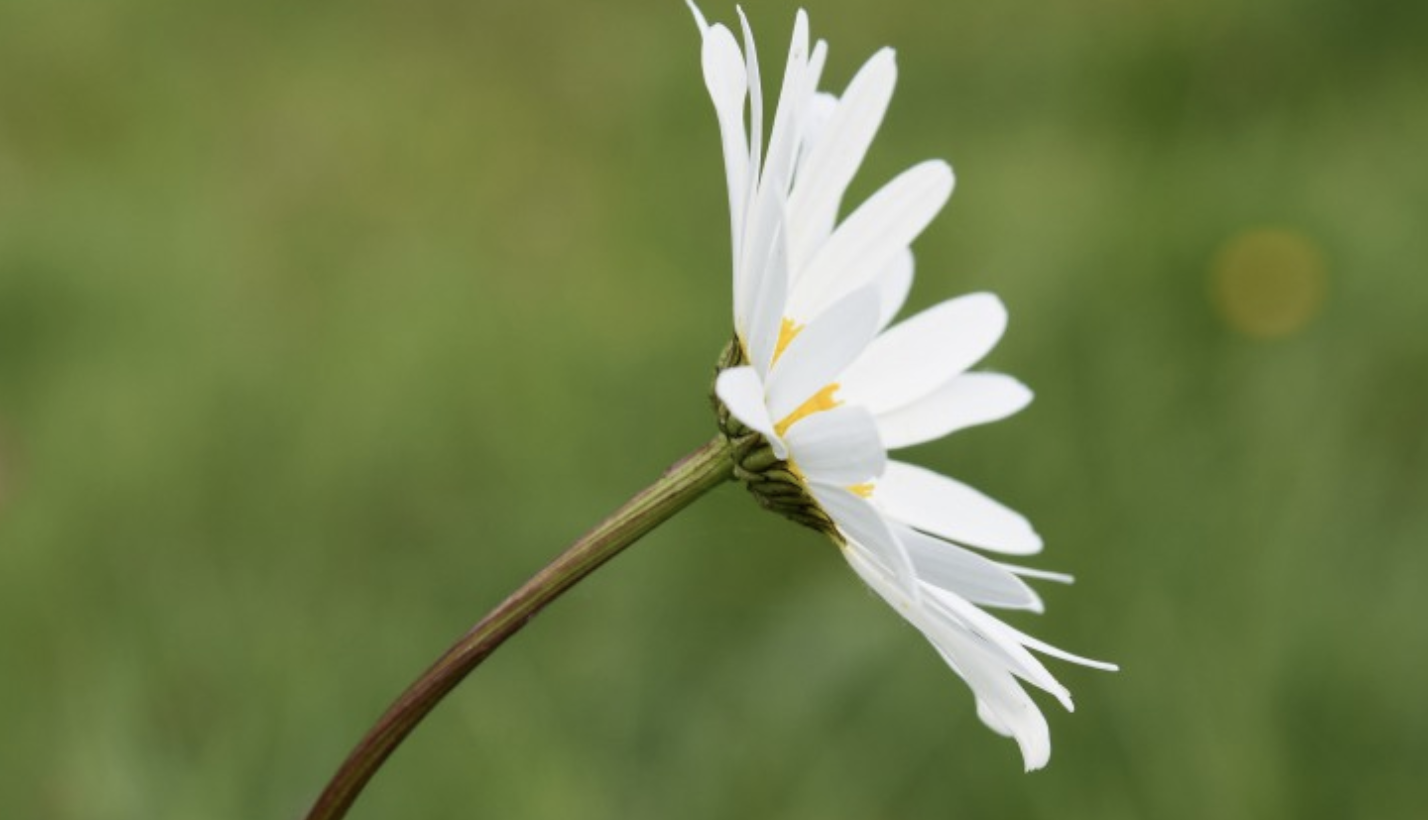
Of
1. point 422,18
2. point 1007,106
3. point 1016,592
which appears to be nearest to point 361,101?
point 422,18

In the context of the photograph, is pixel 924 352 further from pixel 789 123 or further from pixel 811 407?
pixel 789 123

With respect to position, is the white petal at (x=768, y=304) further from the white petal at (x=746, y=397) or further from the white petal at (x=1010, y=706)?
the white petal at (x=1010, y=706)

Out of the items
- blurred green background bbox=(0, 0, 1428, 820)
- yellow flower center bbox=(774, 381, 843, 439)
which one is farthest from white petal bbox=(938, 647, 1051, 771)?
blurred green background bbox=(0, 0, 1428, 820)

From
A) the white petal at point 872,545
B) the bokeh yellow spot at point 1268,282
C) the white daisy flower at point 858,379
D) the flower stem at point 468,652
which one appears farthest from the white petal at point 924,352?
the bokeh yellow spot at point 1268,282

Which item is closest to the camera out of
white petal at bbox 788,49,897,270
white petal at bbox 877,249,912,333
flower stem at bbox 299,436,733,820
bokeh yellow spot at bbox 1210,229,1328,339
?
flower stem at bbox 299,436,733,820

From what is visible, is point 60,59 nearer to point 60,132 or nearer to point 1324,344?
point 60,132

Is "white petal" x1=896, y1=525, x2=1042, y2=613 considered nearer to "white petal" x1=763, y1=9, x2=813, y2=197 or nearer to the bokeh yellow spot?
"white petal" x1=763, y1=9, x2=813, y2=197
